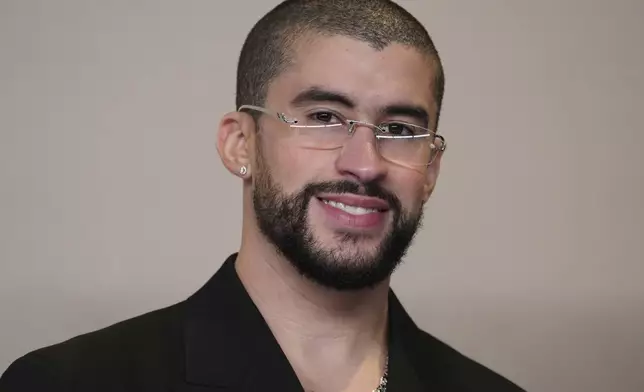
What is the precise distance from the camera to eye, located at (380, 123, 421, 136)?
4.09 feet

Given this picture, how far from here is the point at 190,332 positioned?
1266 mm

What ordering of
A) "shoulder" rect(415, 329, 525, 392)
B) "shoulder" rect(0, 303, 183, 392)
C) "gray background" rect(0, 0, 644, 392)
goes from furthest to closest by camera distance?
"gray background" rect(0, 0, 644, 392), "shoulder" rect(415, 329, 525, 392), "shoulder" rect(0, 303, 183, 392)

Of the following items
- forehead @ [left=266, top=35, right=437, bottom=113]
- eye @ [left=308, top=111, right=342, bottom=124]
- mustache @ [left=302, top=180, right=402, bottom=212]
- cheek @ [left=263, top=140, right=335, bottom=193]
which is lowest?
mustache @ [left=302, top=180, right=402, bottom=212]

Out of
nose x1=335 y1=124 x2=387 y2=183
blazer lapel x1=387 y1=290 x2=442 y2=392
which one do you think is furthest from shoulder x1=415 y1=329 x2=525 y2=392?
nose x1=335 y1=124 x2=387 y2=183

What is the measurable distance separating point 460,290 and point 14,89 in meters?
1.04

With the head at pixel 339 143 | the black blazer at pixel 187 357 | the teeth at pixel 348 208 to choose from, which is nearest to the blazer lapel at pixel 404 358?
the black blazer at pixel 187 357

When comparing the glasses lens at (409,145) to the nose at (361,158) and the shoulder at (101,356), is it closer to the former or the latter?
the nose at (361,158)

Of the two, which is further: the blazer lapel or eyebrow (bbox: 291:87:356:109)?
the blazer lapel

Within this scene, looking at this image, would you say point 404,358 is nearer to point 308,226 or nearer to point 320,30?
point 308,226

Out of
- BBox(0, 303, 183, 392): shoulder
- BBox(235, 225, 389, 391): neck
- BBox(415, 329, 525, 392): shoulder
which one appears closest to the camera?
BBox(0, 303, 183, 392): shoulder

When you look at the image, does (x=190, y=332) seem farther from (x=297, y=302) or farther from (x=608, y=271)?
(x=608, y=271)

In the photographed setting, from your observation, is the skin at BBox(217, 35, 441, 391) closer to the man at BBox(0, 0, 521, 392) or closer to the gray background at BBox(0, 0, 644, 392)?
the man at BBox(0, 0, 521, 392)

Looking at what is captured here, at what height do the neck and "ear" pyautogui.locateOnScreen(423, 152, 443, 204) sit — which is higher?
"ear" pyautogui.locateOnScreen(423, 152, 443, 204)

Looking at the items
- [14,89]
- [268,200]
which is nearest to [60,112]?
[14,89]
